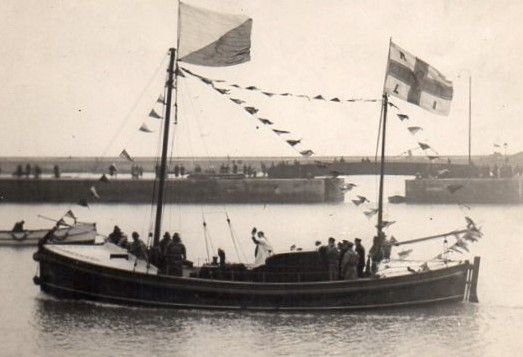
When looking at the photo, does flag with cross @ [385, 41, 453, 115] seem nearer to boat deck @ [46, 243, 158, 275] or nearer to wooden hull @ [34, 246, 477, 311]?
wooden hull @ [34, 246, 477, 311]

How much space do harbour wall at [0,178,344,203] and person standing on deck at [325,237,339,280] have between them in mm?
40696

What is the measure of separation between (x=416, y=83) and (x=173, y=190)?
134ft

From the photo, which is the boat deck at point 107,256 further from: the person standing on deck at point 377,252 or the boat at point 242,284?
the person standing on deck at point 377,252

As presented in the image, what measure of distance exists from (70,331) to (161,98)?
734 centimetres

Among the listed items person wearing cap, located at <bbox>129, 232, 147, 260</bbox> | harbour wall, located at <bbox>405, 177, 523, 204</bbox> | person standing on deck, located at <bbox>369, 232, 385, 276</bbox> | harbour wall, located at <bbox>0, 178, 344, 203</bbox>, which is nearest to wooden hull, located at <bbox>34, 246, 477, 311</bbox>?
person standing on deck, located at <bbox>369, 232, 385, 276</bbox>

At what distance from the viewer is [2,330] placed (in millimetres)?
22078

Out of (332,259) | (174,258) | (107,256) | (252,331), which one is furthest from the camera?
(107,256)

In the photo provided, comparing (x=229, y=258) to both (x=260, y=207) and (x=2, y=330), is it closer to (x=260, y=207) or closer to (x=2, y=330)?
(x=2, y=330)

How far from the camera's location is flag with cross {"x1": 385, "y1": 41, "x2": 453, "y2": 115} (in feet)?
82.1

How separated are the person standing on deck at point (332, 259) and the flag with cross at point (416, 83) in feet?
17.5

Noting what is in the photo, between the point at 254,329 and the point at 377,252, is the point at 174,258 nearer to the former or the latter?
the point at 254,329

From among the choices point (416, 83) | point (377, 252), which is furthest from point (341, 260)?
point (416, 83)

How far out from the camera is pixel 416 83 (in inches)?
990

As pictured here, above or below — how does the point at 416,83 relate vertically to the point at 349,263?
above
